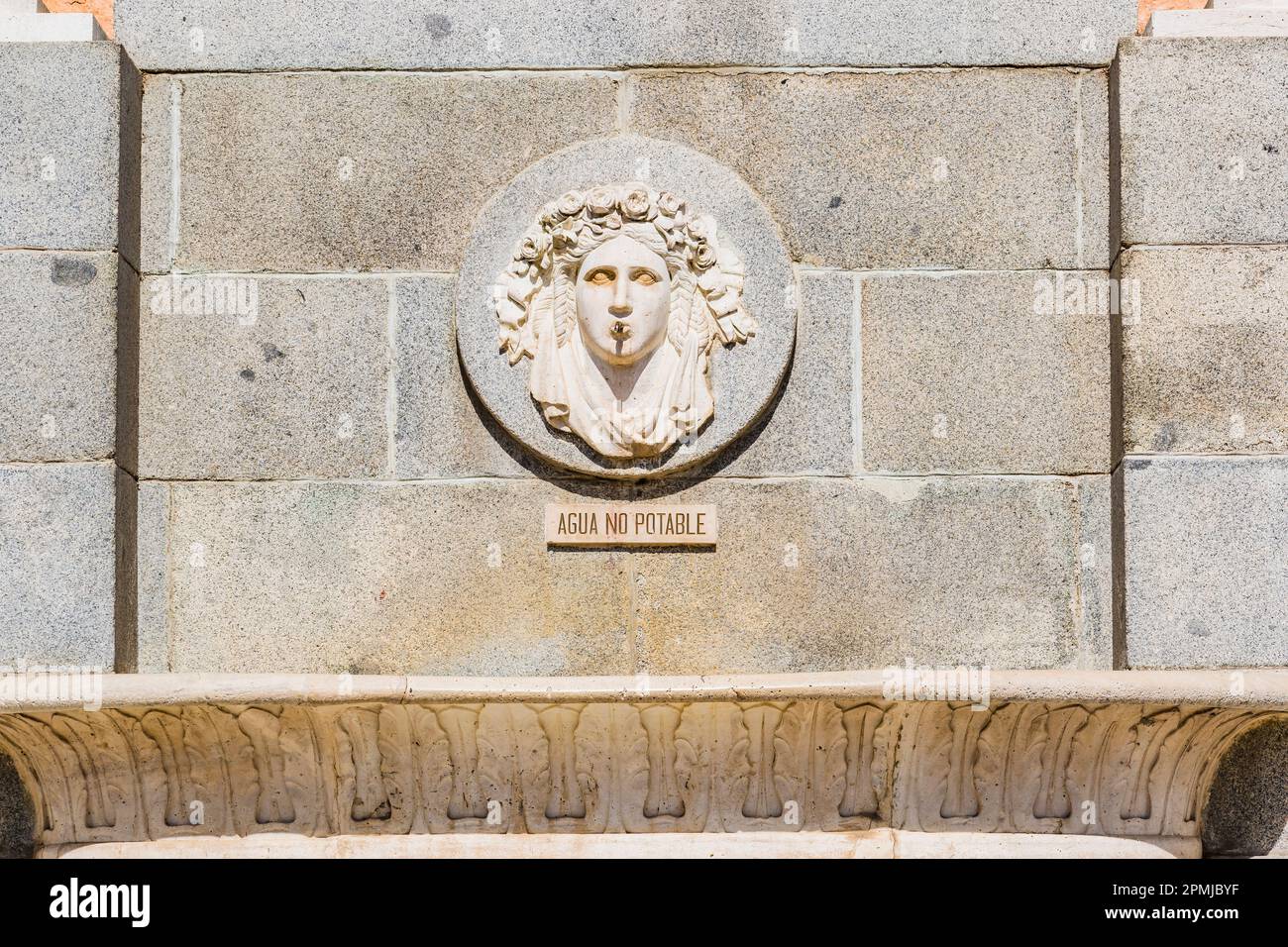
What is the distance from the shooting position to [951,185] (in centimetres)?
769

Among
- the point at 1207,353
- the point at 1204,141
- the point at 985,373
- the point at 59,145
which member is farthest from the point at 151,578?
the point at 1204,141

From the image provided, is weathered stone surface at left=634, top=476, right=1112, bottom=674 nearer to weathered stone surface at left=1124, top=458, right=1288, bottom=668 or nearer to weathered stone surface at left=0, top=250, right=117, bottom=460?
weathered stone surface at left=1124, top=458, right=1288, bottom=668

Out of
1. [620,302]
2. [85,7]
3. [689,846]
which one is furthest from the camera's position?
[85,7]

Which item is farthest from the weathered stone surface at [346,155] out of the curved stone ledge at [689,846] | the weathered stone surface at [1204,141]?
the curved stone ledge at [689,846]

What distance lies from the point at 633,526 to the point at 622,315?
2.74ft

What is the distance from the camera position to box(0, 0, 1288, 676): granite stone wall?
7.36 metres

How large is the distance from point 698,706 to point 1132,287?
236cm

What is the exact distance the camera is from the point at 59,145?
7453 mm

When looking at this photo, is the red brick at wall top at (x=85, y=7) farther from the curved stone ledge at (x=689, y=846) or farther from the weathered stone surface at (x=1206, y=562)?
the weathered stone surface at (x=1206, y=562)

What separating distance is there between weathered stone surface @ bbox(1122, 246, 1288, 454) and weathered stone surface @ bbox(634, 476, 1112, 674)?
1.29 feet

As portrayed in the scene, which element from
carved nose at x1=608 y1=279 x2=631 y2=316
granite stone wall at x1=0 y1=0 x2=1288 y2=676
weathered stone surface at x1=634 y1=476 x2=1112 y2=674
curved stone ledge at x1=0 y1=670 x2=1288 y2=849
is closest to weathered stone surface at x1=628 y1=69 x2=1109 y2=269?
granite stone wall at x1=0 y1=0 x2=1288 y2=676

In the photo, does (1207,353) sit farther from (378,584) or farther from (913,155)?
(378,584)

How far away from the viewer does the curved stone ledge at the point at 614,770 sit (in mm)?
7094
